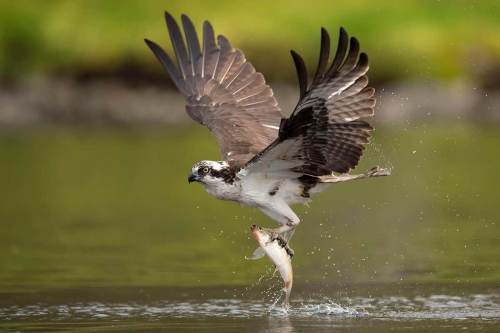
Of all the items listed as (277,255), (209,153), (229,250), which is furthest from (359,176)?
(209,153)

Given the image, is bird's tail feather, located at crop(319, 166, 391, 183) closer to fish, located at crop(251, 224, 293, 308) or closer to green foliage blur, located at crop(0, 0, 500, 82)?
fish, located at crop(251, 224, 293, 308)

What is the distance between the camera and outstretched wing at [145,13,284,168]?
46.2 feet

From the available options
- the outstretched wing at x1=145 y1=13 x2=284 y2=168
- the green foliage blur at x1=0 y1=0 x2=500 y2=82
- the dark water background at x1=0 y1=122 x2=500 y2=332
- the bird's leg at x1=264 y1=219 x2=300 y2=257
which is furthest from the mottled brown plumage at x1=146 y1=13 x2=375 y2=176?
the green foliage blur at x1=0 y1=0 x2=500 y2=82

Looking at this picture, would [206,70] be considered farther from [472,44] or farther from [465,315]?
[472,44]

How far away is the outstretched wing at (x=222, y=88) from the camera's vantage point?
14.1m

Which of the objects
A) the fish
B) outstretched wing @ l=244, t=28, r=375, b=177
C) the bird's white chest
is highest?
outstretched wing @ l=244, t=28, r=375, b=177

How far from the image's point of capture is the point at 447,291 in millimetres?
12820

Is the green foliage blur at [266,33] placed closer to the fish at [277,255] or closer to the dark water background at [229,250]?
the dark water background at [229,250]

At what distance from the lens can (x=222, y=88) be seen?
14.5 m

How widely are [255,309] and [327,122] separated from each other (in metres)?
2.05

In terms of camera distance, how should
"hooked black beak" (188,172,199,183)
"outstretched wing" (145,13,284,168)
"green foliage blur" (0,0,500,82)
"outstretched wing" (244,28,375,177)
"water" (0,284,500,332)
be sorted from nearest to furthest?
1. "outstretched wing" (244,28,375,177)
2. "water" (0,284,500,332)
3. "hooked black beak" (188,172,199,183)
4. "outstretched wing" (145,13,284,168)
5. "green foliage blur" (0,0,500,82)

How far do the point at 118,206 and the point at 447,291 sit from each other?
8746 millimetres

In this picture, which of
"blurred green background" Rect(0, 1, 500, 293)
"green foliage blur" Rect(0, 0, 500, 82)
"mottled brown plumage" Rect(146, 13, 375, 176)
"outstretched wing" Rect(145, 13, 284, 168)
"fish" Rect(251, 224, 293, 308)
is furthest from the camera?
"green foliage blur" Rect(0, 0, 500, 82)

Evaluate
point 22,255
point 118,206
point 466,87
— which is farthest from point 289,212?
Answer: point 466,87
